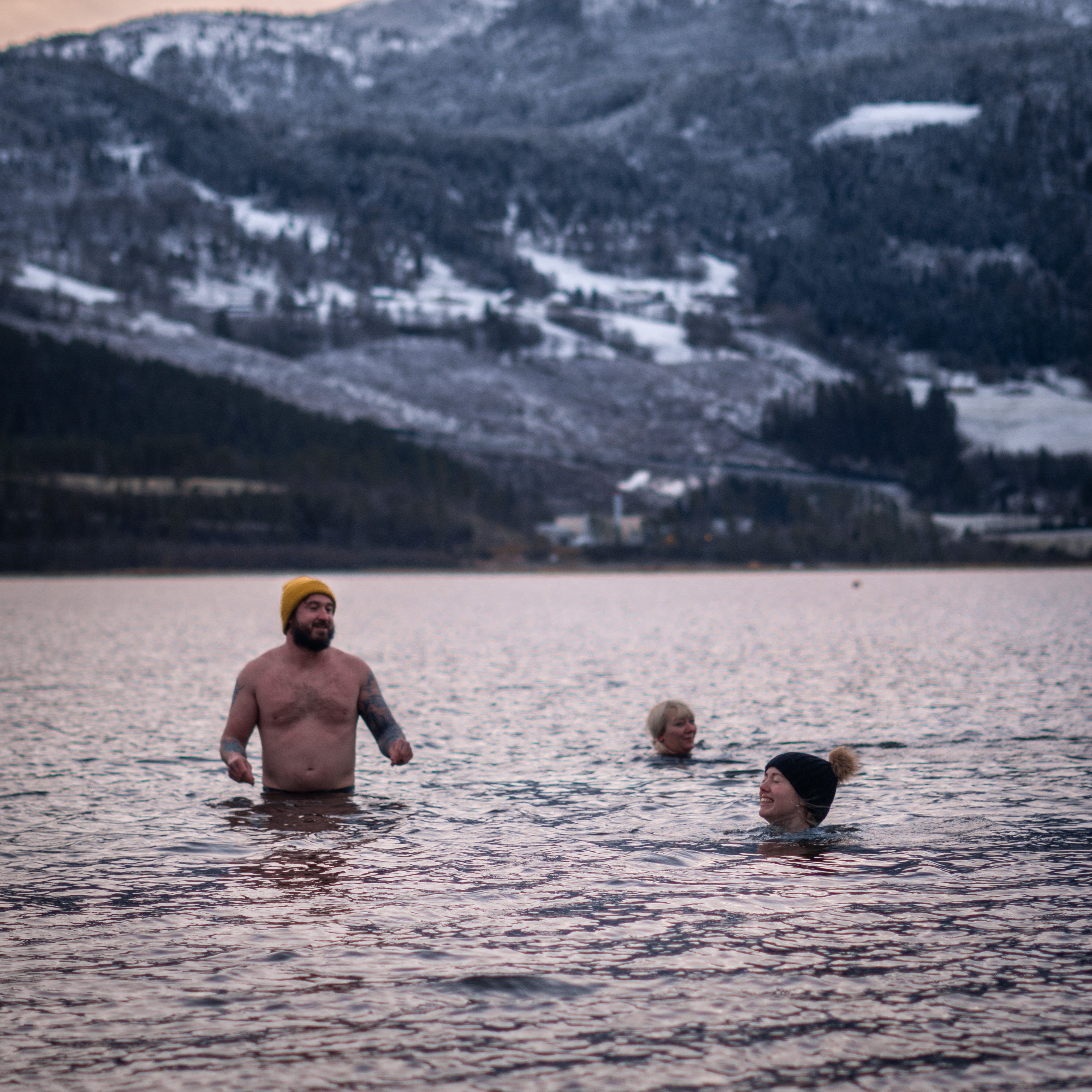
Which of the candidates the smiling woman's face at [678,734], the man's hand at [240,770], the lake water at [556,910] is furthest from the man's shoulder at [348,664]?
the smiling woman's face at [678,734]

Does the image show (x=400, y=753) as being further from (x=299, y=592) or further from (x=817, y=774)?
(x=817, y=774)

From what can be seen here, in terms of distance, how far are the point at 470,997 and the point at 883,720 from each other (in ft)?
66.8

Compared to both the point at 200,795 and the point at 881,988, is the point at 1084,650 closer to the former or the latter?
the point at 200,795

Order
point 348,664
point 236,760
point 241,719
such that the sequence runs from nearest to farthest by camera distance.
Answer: point 236,760
point 241,719
point 348,664

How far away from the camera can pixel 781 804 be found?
15.7m

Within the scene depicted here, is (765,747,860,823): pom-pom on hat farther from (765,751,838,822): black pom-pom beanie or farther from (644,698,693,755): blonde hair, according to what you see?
(644,698,693,755): blonde hair

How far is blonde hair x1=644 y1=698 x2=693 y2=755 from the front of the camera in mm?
22469

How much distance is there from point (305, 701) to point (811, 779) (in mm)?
6384

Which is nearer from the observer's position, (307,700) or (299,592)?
(299,592)

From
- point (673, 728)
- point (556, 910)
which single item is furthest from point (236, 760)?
point (673, 728)

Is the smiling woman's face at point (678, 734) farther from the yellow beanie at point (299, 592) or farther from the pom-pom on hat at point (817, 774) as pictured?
the yellow beanie at point (299, 592)

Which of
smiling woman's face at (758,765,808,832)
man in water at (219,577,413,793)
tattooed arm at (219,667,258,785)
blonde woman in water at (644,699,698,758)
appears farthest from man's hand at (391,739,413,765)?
blonde woman in water at (644,699,698,758)

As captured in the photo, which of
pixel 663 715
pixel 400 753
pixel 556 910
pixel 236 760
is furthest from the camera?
pixel 663 715

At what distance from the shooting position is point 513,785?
2020 centimetres
